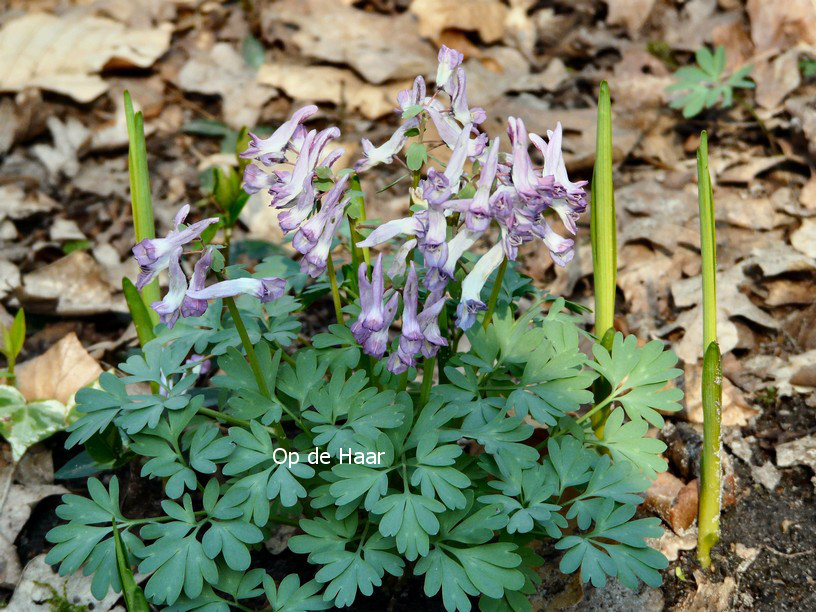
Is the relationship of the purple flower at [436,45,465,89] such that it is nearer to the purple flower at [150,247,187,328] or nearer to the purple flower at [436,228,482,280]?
the purple flower at [436,228,482,280]

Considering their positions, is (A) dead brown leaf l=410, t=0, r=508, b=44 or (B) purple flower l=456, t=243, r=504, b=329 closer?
(B) purple flower l=456, t=243, r=504, b=329

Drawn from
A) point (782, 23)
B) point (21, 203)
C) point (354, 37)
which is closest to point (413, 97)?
point (21, 203)

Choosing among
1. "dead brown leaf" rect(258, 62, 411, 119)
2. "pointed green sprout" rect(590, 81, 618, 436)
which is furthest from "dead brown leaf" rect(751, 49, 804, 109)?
Answer: "pointed green sprout" rect(590, 81, 618, 436)

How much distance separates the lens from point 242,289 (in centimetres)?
191

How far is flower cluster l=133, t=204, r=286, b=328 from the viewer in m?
1.86

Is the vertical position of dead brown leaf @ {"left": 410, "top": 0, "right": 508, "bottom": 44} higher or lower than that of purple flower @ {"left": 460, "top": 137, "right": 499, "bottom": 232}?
lower

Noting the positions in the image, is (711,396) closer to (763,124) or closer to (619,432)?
(619,432)

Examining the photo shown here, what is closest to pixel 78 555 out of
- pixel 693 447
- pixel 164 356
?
pixel 164 356

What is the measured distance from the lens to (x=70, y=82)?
4535 millimetres

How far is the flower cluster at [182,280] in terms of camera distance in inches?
73.2

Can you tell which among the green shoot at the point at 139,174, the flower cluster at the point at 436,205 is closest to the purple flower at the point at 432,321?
the flower cluster at the point at 436,205

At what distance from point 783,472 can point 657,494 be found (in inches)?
18.0

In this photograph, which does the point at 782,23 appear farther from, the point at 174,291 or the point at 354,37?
the point at 174,291

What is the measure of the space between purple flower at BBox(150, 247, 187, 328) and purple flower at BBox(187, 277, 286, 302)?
0.03 metres
